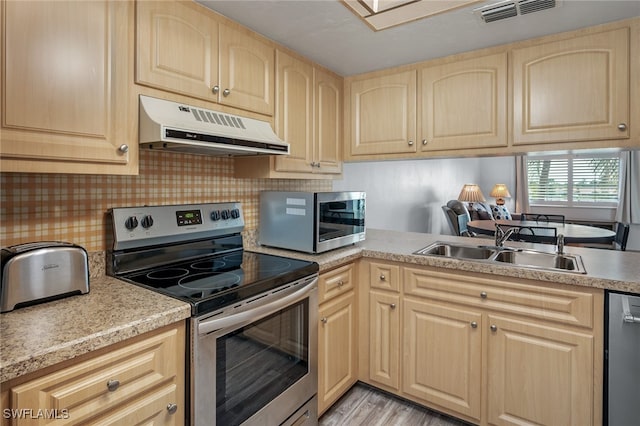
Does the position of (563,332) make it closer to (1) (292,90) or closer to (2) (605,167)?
(1) (292,90)

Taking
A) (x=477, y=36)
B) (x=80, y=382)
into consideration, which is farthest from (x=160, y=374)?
(x=477, y=36)

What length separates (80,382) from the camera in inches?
36.2

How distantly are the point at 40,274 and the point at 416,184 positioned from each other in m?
4.80

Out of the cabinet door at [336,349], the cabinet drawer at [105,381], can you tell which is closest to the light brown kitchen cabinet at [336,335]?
the cabinet door at [336,349]

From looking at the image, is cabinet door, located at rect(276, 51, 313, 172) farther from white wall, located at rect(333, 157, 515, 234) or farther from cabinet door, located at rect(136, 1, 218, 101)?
white wall, located at rect(333, 157, 515, 234)

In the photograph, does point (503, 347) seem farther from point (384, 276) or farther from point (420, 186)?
point (420, 186)

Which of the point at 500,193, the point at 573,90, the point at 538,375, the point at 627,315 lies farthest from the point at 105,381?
the point at 500,193

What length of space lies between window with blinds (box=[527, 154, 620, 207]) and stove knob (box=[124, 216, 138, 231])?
21.5 ft

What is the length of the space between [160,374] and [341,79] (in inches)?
85.6

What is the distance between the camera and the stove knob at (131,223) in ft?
5.03

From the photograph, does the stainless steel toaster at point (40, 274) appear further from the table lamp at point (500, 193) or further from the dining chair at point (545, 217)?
the table lamp at point (500, 193)

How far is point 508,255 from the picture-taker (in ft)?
6.98

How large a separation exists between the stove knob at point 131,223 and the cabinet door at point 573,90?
2.01m

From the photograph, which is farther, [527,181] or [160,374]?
[527,181]
